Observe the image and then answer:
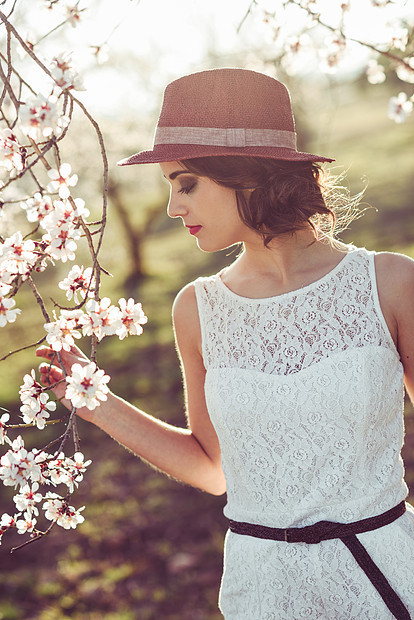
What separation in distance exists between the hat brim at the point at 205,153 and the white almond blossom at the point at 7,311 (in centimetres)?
53

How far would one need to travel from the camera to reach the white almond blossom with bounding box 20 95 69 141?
1162mm

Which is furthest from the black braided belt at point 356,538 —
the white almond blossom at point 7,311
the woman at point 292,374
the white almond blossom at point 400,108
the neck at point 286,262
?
the white almond blossom at point 400,108

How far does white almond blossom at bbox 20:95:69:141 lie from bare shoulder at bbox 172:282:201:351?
839mm

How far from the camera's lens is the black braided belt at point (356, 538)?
1594mm

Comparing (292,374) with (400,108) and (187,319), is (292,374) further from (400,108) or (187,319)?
(400,108)

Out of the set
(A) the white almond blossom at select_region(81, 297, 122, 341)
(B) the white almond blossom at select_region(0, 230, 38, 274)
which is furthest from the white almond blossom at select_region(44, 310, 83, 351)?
(B) the white almond blossom at select_region(0, 230, 38, 274)

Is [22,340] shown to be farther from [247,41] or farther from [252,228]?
[252,228]

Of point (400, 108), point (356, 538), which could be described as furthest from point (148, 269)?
point (356, 538)

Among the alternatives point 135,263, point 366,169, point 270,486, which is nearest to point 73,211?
point 270,486

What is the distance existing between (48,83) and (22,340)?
1113 centimetres

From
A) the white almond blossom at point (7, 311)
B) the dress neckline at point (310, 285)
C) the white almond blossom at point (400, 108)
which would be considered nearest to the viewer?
the white almond blossom at point (7, 311)

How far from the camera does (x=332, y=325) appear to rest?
1702 millimetres

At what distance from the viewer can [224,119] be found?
1.67m

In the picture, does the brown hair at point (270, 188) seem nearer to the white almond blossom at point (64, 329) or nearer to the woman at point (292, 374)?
the woman at point (292, 374)
